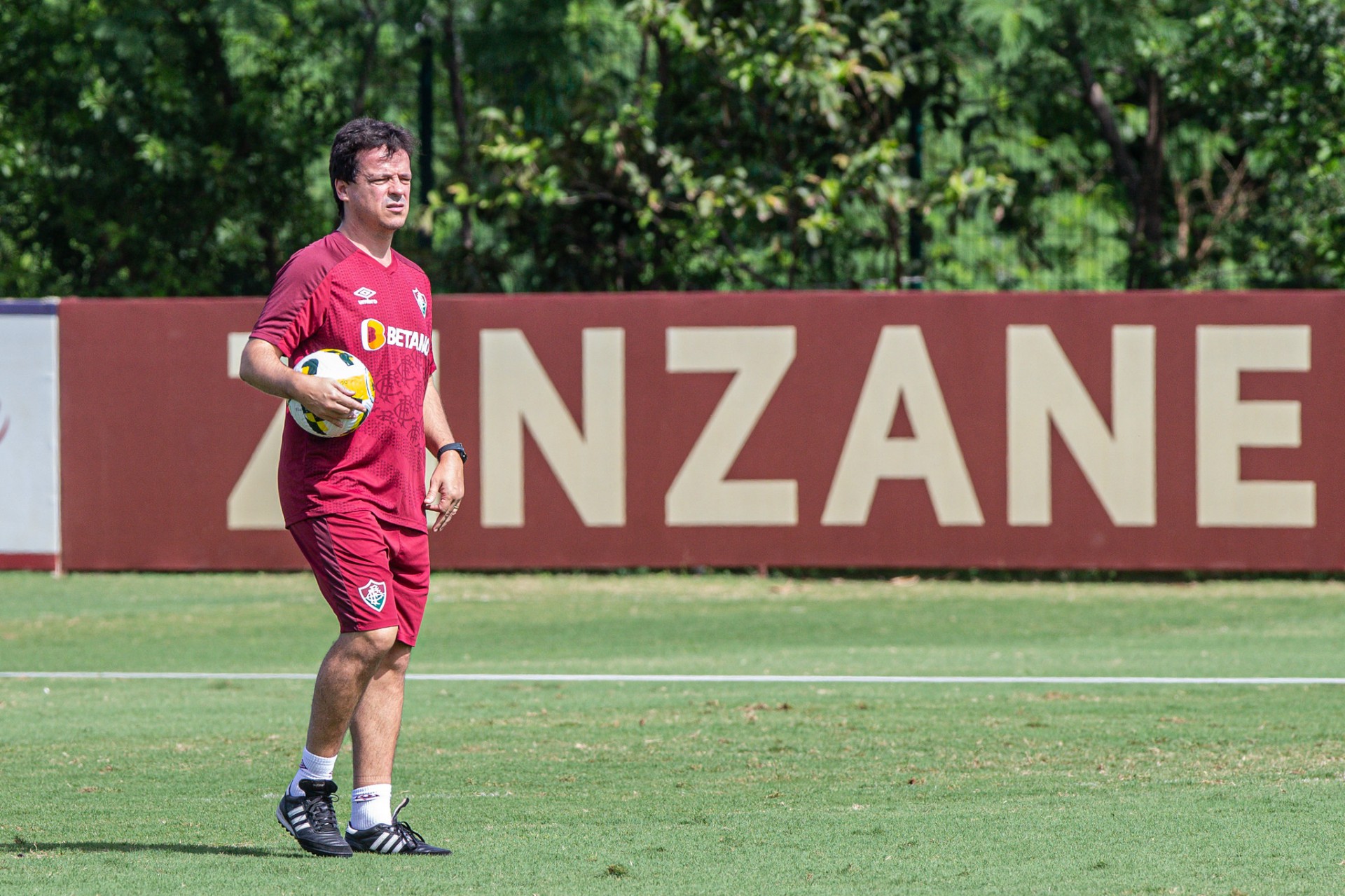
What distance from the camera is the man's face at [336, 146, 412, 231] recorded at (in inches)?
190

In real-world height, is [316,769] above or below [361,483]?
below

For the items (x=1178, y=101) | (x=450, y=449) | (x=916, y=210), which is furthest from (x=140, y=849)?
(x=1178, y=101)

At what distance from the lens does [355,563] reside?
472 centimetres

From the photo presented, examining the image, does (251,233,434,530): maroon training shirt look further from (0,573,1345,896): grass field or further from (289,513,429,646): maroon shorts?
(0,573,1345,896): grass field

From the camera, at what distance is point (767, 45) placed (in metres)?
15.8

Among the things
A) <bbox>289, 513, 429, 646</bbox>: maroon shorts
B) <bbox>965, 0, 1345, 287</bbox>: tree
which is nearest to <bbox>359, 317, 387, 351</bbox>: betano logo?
<bbox>289, 513, 429, 646</bbox>: maroon shorts

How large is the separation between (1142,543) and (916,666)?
4310mm

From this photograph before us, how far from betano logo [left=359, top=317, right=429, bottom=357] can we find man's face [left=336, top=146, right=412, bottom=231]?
284 mm

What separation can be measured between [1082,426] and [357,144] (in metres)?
9.03

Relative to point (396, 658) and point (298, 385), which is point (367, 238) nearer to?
point (298, 385)

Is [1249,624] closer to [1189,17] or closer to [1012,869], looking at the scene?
[1012,869]

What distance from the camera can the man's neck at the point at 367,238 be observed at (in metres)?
4.90

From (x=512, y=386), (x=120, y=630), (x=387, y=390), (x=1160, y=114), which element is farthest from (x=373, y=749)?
(x=1160, y=114)

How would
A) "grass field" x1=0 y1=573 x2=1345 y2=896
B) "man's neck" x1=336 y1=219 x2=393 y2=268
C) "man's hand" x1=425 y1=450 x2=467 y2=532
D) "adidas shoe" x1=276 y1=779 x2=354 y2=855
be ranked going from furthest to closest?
"man's hand" x1=425 y1=450 x2=467 y2=532
"man's neck" x1=336 y1=219 x2=393 y2=268
"adidas shoe" x1=276 y1=779 x2=354 y2=855
"grass field" x1=0 y1=573 x2=1345 y2=896
